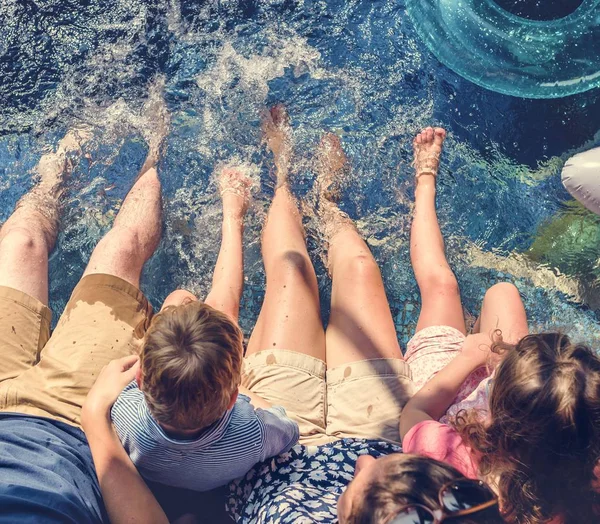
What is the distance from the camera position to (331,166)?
9.20 ft

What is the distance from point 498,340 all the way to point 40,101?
2509mm

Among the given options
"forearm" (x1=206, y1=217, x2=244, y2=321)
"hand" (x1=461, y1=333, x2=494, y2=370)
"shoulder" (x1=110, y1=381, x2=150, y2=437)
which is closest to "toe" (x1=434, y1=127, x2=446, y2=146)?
"forearm" (x1=206, y1=217, x2=244, y2=321)

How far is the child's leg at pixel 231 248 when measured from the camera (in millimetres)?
2330

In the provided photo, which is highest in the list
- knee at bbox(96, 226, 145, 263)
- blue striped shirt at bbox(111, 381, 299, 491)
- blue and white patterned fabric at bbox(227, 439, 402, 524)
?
knee at bbox(96, 226, 145, 263)

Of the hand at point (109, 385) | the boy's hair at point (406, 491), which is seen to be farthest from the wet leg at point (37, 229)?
the boy's hair at point (406, 491)

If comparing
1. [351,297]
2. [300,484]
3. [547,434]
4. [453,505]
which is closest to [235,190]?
[351,297]

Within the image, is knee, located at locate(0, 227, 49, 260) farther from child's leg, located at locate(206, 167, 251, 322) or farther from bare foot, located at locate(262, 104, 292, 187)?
bare foot, located at locate(262, 104, 292, 187)

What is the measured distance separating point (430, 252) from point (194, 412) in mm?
1337

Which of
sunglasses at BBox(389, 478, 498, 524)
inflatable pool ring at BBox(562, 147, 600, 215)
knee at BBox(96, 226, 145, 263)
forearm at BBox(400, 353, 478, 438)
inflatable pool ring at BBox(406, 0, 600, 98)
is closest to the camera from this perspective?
sunglasses at BBox(389, 478, 498, 524)

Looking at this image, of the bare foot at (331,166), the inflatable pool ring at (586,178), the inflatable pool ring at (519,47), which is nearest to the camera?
the inflatable pool ring at (586,178)

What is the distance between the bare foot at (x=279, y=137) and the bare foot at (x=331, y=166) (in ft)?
0.53

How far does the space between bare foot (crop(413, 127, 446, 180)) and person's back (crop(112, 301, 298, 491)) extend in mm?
1427

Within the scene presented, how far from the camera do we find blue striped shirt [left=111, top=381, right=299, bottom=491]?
63.7 inches

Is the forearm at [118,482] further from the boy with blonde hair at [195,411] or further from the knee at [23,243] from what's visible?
the knee at [23,243]
